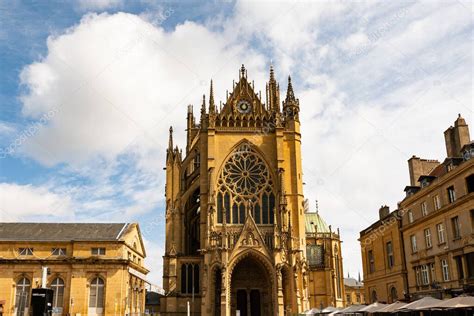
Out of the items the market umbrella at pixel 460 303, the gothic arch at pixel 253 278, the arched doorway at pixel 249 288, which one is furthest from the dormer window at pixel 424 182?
the arched doorway at pixel 249 288

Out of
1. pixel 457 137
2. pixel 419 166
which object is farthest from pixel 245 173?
pixel 457 137

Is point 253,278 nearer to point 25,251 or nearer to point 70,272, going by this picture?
point 70,272

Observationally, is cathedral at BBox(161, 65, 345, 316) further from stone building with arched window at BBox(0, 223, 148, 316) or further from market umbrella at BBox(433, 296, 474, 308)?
market umbrella at BBox(433, 296, 474, 308)

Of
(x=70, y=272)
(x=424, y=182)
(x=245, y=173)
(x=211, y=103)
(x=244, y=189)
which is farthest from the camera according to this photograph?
(x=211, y=103)

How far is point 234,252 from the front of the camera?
47.6 metres

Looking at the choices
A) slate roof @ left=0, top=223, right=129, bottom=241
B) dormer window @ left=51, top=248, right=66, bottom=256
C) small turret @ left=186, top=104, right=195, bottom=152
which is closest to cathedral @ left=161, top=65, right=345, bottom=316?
small turret @ left=186, top=104, right=195, bottom=152

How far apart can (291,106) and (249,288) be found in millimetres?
22096

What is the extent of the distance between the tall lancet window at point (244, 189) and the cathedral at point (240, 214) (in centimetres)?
11

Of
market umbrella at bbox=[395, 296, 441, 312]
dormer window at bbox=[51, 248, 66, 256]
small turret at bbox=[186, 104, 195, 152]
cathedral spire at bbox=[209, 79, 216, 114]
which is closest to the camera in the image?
market umbrella at bbox=[395, 296, 441, 312]

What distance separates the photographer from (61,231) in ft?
151

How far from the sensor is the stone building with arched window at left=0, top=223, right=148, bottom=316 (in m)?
41.8

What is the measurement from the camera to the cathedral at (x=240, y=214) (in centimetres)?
4778

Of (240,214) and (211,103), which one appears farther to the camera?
(211,103)

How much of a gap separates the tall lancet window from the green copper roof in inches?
701
